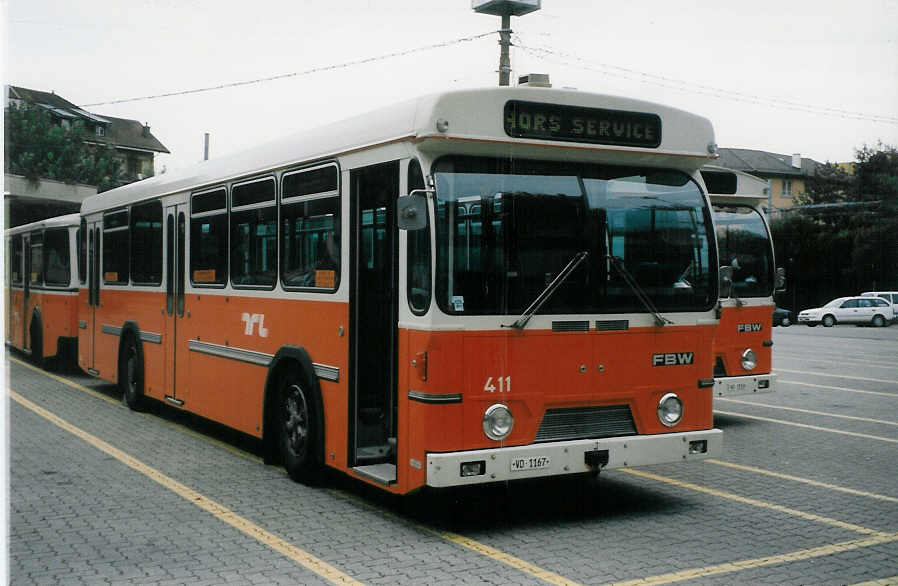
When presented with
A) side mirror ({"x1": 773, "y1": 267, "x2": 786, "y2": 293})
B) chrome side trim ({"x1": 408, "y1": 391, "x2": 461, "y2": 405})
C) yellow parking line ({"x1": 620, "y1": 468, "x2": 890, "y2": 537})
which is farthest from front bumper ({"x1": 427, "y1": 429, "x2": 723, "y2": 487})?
side mirror ({"x1": 773, "y1": 267, "x2": 786, "y2": 293})

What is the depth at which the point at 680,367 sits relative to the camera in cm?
758

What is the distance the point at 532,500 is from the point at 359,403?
1.60 meters

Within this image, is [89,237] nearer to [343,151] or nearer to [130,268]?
[130,268]

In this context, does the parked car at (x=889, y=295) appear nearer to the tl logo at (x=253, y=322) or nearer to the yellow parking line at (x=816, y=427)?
the yellow parking line at (x=816, y=427)

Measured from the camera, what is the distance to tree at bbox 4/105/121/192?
2394 centimetres

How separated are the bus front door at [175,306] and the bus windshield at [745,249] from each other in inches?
263

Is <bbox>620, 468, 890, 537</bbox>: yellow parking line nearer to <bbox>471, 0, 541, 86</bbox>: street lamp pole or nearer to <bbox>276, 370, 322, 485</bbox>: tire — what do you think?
<bbox>276, 370, 322, 485</bbox>: tire

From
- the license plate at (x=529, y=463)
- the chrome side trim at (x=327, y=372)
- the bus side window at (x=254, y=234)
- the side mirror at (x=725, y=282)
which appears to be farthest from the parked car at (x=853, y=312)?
the license plate at (x=529, y=463)

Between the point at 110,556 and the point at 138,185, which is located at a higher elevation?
the point at 138,185

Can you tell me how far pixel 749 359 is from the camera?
41.3 ft

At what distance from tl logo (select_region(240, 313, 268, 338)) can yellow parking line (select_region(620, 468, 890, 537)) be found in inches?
140

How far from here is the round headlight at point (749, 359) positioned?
12.6 m

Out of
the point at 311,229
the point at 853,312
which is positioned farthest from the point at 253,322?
the point at 853,312

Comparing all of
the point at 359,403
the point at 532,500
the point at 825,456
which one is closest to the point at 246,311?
the point at 359,403
